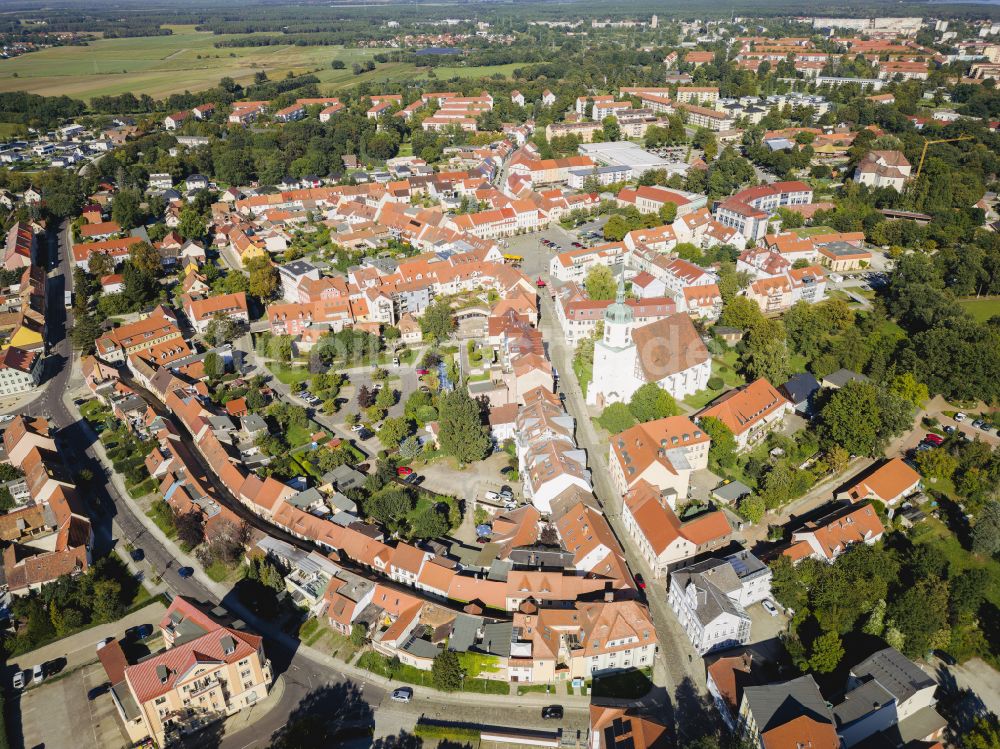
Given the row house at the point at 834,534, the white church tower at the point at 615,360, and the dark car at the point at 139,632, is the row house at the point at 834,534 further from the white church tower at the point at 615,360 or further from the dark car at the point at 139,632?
the dark car at the point at 139,632

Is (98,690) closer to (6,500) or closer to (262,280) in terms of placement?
(6,500)

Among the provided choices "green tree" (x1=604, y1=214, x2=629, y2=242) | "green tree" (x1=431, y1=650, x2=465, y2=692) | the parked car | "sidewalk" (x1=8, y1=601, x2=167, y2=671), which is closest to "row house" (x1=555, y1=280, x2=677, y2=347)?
"green tree" (x1=604, y1=214, x2=629, y2=242)

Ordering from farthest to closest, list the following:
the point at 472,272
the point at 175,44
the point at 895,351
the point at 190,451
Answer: the point at 175,44
the point at 472,272
the point at 895,351
the point at 190,451

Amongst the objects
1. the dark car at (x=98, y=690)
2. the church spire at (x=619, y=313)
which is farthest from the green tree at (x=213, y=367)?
the church spire at (x=619, y=313)

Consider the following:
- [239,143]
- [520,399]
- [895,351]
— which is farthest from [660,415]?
[239,143]

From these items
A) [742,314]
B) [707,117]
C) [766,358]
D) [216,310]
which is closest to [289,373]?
[216,310]

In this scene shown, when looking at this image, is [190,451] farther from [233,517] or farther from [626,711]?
[626,711]
